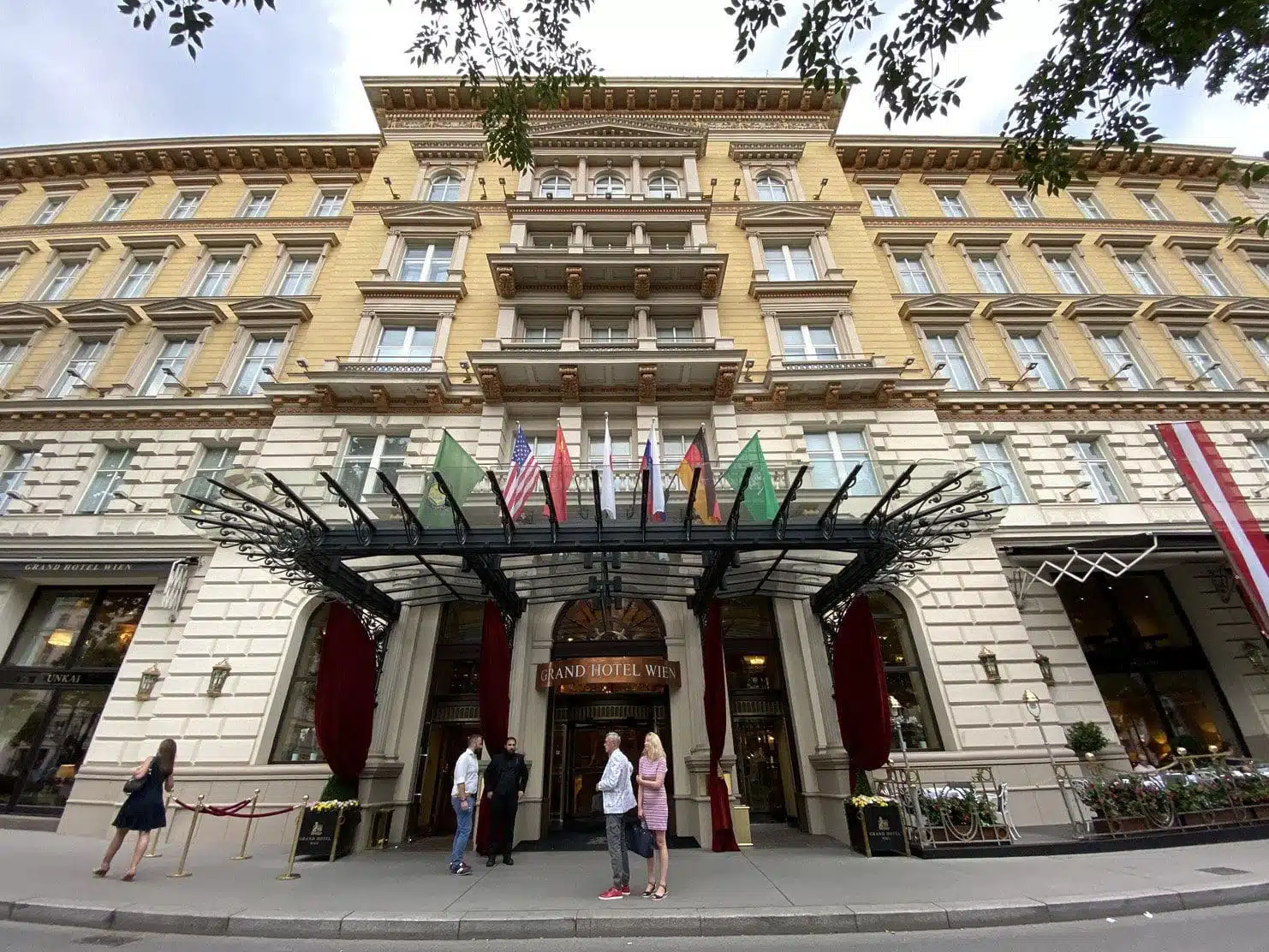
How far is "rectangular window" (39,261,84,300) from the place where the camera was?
20141 millimetres

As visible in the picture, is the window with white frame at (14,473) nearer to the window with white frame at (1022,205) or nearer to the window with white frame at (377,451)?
the window with white frame at (377,451)

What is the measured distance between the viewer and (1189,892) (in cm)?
654

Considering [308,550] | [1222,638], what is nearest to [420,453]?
[308,550]

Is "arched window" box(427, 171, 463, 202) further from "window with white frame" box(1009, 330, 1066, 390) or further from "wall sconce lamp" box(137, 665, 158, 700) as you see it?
"window with white frame" box(1009, 330, 1066, 390)

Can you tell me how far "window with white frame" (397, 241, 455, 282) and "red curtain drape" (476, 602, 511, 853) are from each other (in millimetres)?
12929

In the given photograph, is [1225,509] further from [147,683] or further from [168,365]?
[168,365]

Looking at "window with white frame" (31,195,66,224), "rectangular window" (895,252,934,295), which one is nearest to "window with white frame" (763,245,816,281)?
"rectangular window" (895,252,934,295)

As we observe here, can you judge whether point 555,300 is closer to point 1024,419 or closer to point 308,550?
point 308,550

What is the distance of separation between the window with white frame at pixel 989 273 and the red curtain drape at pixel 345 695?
889 inches

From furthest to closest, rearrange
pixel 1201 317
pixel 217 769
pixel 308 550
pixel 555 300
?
pixel 1201 317
pixel 555 300
pixel 217 769
pixel 308 550

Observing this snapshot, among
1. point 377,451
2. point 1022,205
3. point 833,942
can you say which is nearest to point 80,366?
point 377,451

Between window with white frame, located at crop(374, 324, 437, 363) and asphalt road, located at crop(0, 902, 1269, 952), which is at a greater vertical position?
window with white frame, located at crop(374, 324, 437, 363)

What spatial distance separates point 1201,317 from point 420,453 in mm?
26430

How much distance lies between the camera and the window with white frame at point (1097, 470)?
16.0 meters
